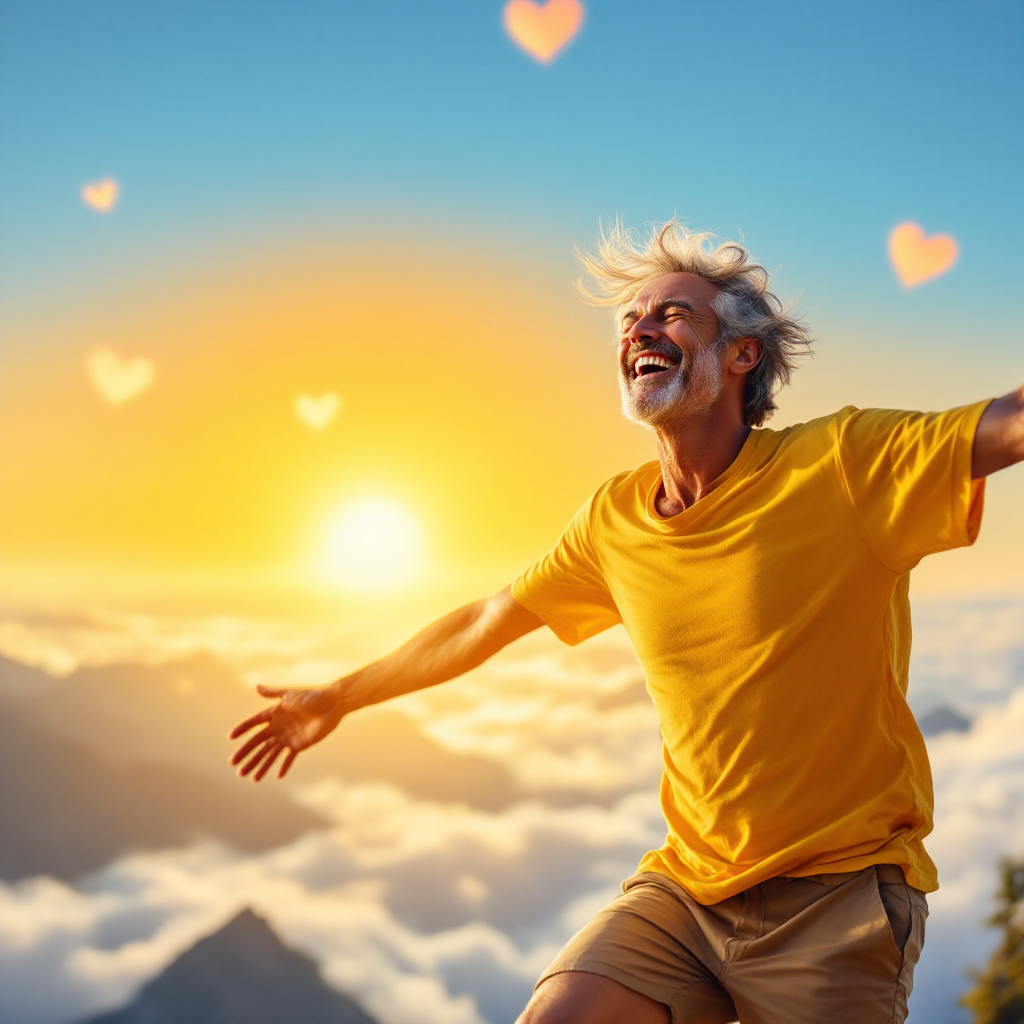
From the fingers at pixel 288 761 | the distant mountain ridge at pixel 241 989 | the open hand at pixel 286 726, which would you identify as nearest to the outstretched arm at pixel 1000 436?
the open hand at pixel 286 726

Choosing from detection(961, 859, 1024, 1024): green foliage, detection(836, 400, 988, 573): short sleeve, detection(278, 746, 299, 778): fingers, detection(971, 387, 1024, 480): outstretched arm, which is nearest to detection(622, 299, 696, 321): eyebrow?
detection(836, 400, 988, 573): short sleeve

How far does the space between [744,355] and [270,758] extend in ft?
8.31

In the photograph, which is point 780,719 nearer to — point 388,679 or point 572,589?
point 572,589

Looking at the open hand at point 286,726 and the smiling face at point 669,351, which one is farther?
the open hand at point 286,726

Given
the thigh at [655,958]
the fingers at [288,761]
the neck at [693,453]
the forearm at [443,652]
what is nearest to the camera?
the thigh at [655,958]

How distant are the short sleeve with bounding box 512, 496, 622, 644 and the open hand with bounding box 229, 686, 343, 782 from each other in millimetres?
974

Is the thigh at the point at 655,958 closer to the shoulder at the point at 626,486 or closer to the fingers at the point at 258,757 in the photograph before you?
the shoulder at the point at 626,486

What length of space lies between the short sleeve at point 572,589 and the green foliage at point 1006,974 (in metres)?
15.2

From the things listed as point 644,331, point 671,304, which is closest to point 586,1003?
point 644,331

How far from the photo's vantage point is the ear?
3.55 m

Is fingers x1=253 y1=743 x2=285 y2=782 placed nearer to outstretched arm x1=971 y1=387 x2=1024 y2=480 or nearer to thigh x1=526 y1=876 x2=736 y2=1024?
thigh x1=526 y1=876 x2=736 y2=1024

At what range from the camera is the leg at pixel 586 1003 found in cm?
268

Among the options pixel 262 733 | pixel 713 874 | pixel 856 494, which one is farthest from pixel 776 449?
pixel 262 733

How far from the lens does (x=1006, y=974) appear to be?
1614 centimetres
